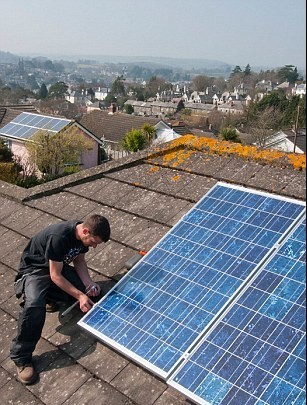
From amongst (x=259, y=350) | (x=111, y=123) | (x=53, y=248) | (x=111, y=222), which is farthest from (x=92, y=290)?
(x=111, y=123)

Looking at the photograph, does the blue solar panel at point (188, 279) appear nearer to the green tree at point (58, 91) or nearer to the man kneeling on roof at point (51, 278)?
the man kneeling on roof at point (51, 278)

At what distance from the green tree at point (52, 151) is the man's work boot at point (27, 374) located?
74.0 ft

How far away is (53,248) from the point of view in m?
4.00

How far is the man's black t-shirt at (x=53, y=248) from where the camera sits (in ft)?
13.1

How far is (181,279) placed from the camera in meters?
4.07

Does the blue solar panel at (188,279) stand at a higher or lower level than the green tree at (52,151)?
higher

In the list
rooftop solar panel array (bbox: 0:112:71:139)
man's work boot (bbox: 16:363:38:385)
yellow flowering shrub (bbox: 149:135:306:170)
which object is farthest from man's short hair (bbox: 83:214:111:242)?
rooftop solar panel array (bbox: 0:112:71:139)

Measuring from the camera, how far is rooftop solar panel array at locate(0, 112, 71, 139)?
1194 inches

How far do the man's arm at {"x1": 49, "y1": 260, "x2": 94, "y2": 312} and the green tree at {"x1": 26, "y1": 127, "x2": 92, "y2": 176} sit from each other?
2215 centimetres

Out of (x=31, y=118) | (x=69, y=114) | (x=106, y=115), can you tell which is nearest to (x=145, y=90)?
(x=69, y=114)

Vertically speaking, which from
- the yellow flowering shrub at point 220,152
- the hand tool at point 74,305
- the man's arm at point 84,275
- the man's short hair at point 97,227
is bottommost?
the hand tool at point 74,305

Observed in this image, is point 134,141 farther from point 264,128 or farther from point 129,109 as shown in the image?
point 129,109

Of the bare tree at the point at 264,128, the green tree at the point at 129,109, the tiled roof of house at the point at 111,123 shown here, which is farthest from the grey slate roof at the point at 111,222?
the green tree at the point at 129,109

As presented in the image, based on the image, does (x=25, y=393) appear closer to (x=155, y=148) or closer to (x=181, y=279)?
(x=181, y=279)
